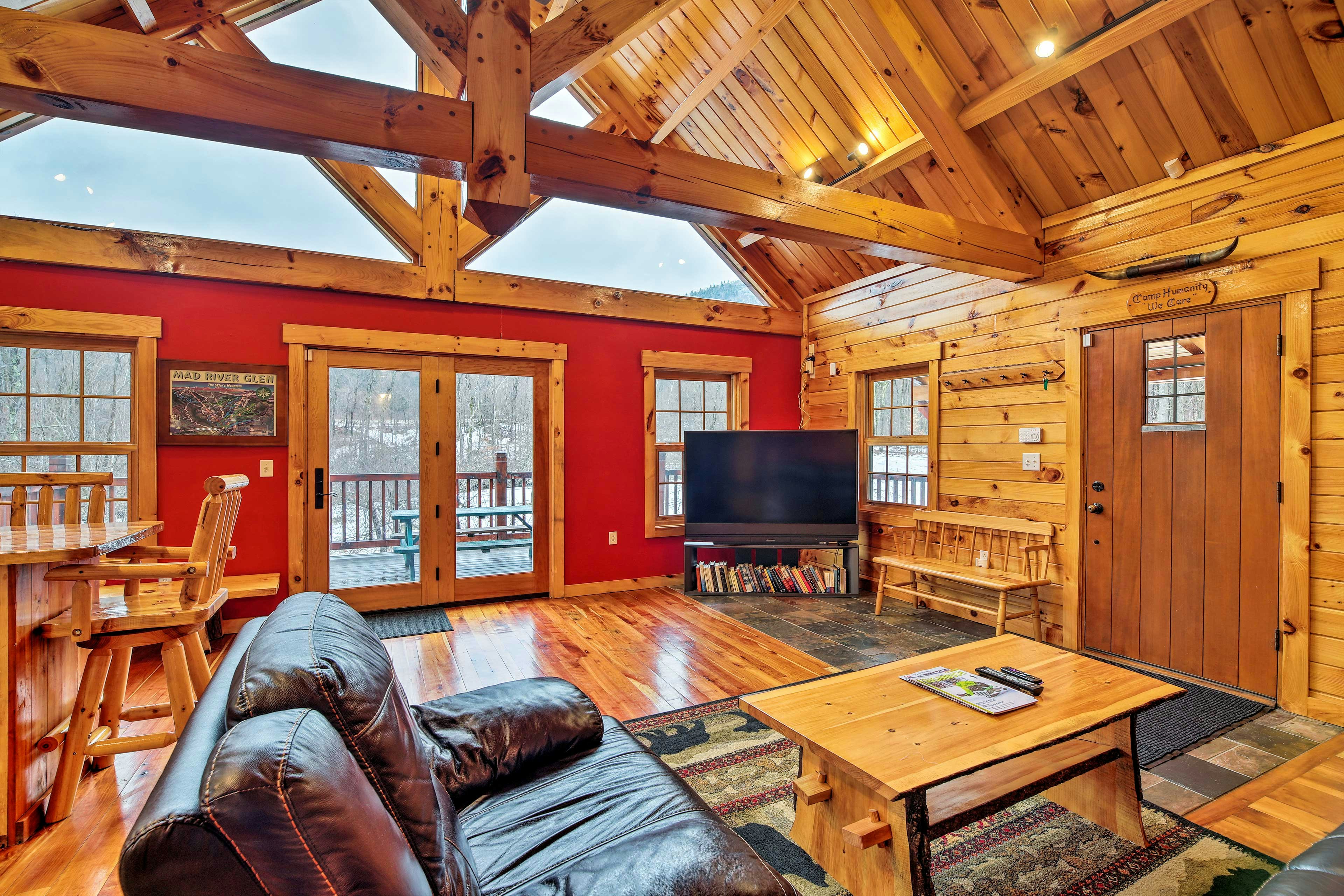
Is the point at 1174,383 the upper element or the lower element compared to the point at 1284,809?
upper

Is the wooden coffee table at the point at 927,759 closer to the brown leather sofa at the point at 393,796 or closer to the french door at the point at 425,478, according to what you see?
the brown leather sofa at the point at 393,796

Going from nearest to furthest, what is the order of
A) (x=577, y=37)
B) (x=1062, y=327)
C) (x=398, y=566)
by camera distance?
(x=577, y=37) → (x=1062, y=327) → (x=398, y=566)

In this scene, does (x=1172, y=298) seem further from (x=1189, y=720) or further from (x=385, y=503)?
(x=385, y=503)

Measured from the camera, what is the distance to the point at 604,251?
5.31m

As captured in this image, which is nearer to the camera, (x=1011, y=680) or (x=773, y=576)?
(x=1011, y=680)

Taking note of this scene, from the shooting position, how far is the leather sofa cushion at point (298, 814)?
2.19 feet

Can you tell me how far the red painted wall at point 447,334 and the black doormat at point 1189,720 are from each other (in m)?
3.56

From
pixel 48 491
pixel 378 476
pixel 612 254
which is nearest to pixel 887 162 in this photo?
pixel 612 254

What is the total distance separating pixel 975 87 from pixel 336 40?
404cm

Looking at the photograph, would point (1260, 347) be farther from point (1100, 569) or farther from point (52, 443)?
point (52, 443)

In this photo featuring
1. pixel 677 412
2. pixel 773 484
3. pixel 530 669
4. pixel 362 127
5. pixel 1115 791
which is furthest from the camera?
pixel 677 412

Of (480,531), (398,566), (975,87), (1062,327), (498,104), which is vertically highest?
(975,87)

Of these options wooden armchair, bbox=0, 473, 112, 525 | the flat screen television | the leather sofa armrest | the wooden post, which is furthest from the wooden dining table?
the flat screen television

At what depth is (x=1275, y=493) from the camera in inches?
120
